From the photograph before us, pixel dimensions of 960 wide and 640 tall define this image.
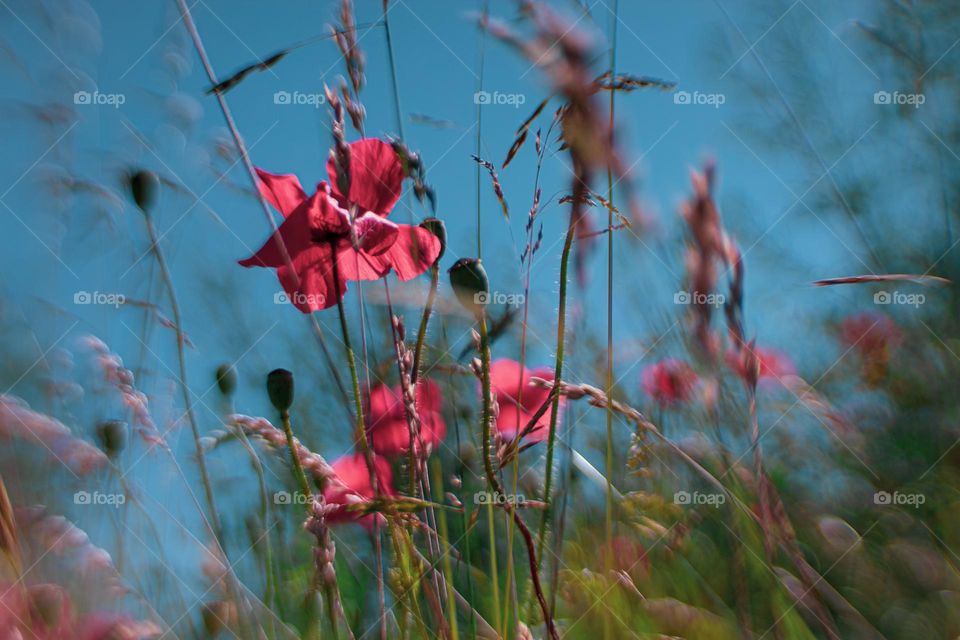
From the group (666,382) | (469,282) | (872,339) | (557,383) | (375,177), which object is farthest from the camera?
(872,339)

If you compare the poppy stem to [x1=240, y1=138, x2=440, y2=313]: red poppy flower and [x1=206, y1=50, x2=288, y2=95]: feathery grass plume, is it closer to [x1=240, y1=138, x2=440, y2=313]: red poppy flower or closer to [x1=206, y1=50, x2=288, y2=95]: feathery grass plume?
[x1=240, y1=138, x2=440, y2=313]: red poppy flower

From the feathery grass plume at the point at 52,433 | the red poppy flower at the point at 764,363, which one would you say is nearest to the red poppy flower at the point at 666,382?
the red poppy flower at the point at 764,363

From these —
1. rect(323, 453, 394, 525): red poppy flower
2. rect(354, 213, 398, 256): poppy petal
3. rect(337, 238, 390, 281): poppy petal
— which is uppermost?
rect(354, 213, 398, 256): poppy petal

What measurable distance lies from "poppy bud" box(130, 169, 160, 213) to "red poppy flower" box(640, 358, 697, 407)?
515mm

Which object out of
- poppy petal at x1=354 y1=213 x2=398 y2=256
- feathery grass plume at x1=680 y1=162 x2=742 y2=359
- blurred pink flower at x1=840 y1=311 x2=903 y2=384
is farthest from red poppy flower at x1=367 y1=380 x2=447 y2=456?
blurred pink flower at x1=840 y1=311 x2=903 y2=384

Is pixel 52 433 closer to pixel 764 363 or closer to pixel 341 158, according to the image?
pixel 341 158

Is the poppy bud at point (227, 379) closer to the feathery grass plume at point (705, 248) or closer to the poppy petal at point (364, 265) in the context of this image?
the poppy petal at point (364, 265)

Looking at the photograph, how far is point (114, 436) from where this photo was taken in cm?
74

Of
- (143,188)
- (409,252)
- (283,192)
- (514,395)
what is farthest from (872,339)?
(143,188)

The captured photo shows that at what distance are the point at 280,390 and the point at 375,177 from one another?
21 cm

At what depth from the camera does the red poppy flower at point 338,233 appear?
65 centimetres

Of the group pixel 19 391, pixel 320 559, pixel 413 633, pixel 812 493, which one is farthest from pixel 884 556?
pixel 19 391

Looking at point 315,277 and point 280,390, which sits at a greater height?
point 315,277

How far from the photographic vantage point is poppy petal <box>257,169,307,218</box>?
674mm
